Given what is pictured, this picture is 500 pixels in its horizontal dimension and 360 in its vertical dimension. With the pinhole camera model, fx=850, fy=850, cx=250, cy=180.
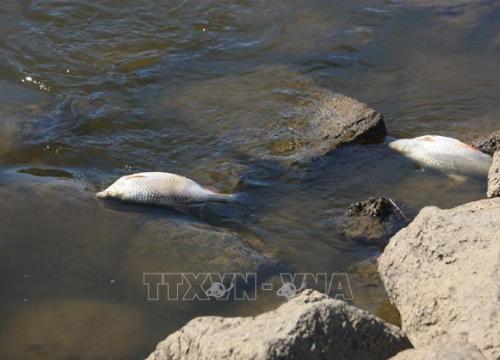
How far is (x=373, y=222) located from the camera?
22.6ft

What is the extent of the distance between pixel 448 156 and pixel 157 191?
272 centimetres

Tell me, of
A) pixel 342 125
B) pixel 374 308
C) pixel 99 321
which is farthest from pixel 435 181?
pixel 99 321

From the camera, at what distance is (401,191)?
305 inches

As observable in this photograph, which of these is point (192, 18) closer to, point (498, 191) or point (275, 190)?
point (275, 190)

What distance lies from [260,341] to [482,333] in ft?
4.06

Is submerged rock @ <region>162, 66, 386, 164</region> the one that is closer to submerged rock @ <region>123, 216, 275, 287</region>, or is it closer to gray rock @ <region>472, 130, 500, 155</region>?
gray rock @ <region>472, 130, 500, 155</region>

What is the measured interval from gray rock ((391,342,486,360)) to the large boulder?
16 centimetres

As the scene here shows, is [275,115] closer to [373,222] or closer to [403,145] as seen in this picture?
[403,145]

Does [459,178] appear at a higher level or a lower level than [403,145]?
lower

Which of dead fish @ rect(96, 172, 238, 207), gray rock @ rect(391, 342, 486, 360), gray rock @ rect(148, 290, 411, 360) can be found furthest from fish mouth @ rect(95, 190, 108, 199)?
gray rock @ rect(391, 342, 486, 360)

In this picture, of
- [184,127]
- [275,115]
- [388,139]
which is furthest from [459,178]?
[184,127]

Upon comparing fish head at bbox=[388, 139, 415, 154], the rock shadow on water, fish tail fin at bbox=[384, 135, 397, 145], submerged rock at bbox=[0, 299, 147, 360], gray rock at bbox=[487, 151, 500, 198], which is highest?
gray rock at bbox=[487, 151, 500, 198]

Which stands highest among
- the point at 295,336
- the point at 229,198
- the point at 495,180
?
the point at 295,336

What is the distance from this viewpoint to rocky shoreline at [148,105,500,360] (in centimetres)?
405
